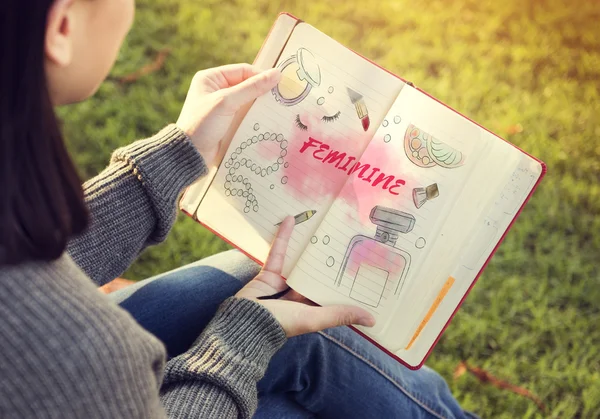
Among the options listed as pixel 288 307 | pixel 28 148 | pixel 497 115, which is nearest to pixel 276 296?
pixel 288 307

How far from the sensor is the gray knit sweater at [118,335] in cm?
54

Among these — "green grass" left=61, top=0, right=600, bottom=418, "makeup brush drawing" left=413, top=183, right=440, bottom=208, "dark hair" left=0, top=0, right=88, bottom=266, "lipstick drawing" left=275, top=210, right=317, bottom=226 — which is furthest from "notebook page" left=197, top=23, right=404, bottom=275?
"green grass" left=61, top=0, right=600, bottom=418

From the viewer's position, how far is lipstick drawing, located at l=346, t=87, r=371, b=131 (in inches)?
34.4

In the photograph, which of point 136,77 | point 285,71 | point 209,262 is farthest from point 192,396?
point 136,77

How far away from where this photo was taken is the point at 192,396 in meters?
0.73

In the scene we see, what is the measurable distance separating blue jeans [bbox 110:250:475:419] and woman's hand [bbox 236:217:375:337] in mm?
63

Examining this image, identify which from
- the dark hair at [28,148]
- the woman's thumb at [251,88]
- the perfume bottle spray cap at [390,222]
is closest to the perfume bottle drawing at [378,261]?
the perfume bottle spray cap at [390,222]

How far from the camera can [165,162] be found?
84 cm

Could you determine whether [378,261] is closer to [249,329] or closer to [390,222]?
[390,222]

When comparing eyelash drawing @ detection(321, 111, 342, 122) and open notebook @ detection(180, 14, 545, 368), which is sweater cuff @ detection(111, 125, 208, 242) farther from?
eyelash drawing @ detection(321, 111, 342, 122)

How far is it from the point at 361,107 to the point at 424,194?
5.9 inches

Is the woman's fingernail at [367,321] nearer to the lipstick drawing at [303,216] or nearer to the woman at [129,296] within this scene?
the woman at [129,296]

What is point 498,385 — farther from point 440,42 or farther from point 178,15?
point 178,15

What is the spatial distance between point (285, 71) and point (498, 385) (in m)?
0.80
